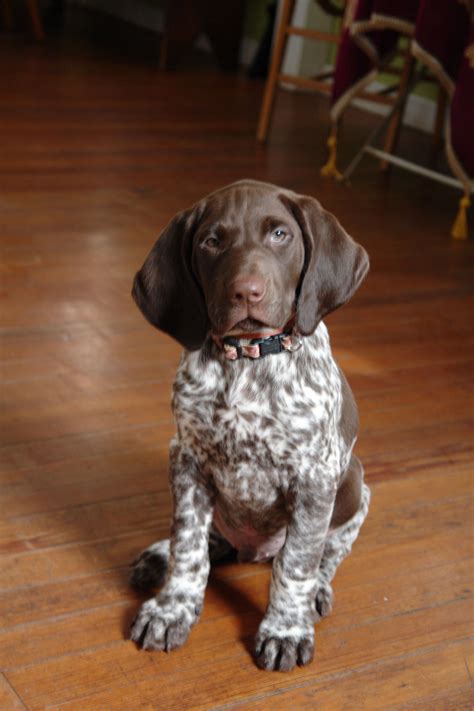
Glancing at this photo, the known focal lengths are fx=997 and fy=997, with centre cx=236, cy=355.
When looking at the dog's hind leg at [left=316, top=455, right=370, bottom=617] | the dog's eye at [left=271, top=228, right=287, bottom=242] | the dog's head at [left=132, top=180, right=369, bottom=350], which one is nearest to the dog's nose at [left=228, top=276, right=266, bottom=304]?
the dog's head at [left=132, top=180, right=369, bottom=350]

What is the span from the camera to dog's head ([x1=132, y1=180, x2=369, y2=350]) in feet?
5.20

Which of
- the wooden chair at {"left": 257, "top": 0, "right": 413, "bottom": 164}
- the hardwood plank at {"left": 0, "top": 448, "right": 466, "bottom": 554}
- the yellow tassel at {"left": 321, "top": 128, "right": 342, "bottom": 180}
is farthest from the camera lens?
the wooden chair at {"left": 257, "top": 0, "right": 413, "bottom": 164}

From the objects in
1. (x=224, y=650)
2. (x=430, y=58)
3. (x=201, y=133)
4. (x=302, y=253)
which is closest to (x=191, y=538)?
(x=224, y=650)

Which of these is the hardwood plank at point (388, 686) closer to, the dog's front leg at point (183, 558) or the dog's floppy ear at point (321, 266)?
the dog's front leg at point (183, 558)

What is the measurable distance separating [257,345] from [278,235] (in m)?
0.19

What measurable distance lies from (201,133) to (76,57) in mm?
2438

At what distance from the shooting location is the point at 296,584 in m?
1.78

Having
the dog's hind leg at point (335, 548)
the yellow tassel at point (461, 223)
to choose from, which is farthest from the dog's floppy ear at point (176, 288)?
the yellow tassel at point (461, 223)

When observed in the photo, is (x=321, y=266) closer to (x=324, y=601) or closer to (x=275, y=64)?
(x=324, y=601)

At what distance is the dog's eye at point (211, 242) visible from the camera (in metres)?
1.62

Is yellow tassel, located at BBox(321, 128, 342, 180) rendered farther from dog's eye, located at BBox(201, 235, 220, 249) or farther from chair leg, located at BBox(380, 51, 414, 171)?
dog's eye, located at BBox(201, 235, 220, 249)

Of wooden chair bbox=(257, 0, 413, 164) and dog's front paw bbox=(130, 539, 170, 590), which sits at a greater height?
dog's front paw bbox=(130, 539, 170, 590)

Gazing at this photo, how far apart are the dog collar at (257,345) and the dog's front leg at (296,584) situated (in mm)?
238

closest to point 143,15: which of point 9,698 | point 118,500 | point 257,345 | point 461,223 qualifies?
point 461,223
